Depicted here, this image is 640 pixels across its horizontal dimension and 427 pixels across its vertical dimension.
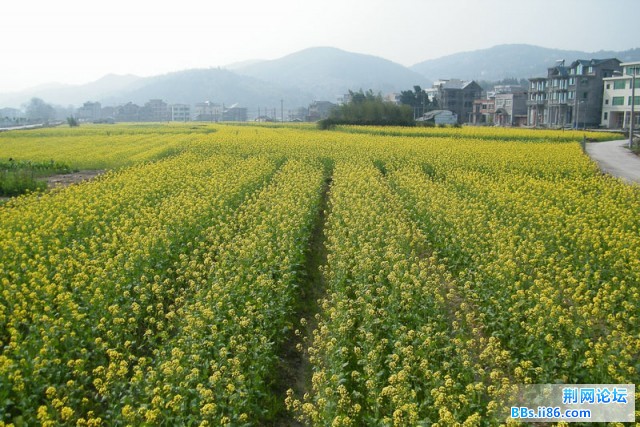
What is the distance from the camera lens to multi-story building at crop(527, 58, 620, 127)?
73875mm

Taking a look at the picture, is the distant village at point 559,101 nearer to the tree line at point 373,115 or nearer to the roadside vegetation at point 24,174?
the tree line at point 373,115

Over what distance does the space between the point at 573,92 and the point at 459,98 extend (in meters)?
34.4

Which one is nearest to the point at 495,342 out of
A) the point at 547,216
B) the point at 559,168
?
the point at 547,216

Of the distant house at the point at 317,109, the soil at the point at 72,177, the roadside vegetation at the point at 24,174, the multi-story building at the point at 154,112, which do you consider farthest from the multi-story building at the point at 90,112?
the soil at the point at 72,177

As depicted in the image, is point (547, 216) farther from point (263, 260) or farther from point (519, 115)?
point (519, 115)

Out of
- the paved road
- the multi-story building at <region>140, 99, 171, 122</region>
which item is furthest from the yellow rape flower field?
the multi-story building at <region>140, 99, 171, 122</region>

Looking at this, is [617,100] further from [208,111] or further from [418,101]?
[208,111]

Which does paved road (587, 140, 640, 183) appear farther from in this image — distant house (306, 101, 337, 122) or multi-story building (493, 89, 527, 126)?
distant house (306, 101, 337, 122)

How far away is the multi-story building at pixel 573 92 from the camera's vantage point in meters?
73.9

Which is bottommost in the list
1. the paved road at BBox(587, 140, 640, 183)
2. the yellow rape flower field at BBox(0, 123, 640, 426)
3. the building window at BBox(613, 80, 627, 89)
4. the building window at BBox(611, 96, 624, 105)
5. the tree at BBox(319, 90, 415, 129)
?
the yellow rape flower field at BBox(0, 123, 640, 426)

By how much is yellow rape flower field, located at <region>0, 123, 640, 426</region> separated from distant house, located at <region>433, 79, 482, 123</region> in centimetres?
9276

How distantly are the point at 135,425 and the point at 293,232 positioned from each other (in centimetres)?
714

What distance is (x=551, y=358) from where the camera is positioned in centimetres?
716

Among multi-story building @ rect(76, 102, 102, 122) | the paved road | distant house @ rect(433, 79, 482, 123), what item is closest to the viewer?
the paved road
